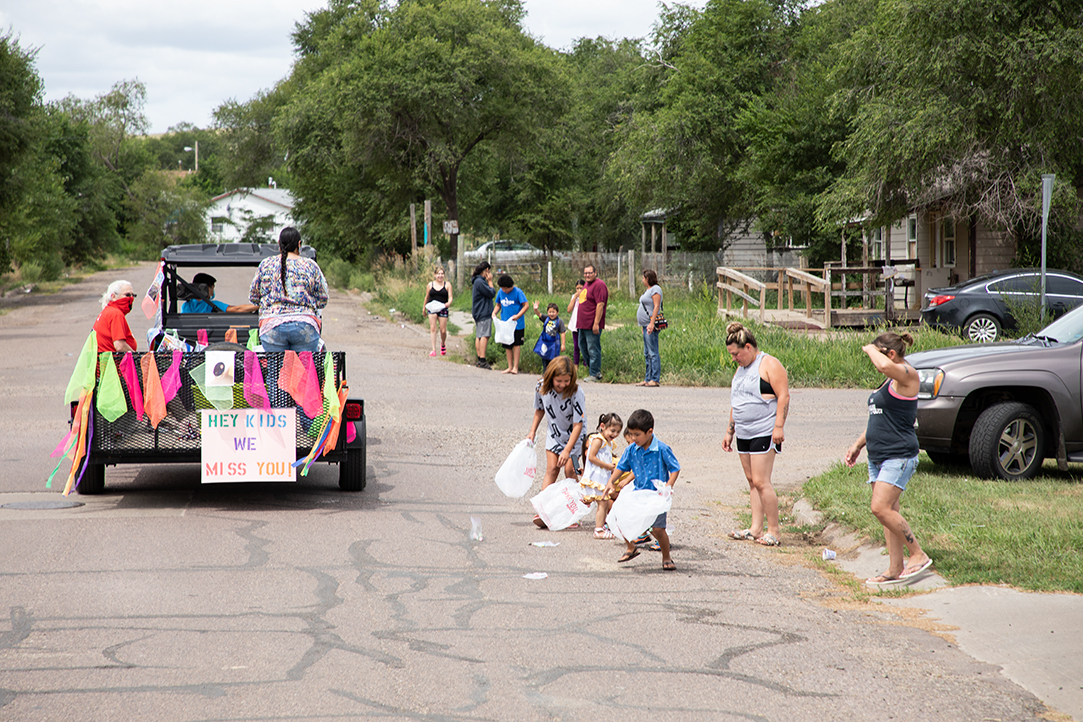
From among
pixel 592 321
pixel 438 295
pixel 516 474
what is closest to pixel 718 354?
pixel 592 321

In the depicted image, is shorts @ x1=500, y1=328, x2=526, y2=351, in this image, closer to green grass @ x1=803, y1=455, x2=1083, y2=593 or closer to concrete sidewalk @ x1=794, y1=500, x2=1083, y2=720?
green grass @ x1=803, y1=455, x2=1083, y2=593

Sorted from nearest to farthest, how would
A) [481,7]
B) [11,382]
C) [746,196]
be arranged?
[11,382] → [746,196] → [481,7]

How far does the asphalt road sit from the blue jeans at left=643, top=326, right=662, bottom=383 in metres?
6.67

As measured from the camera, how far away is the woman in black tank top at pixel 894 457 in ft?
20.9

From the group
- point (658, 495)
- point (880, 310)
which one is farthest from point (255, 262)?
point (880, 310)

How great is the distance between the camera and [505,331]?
58.6 ft

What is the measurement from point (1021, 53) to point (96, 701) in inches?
872

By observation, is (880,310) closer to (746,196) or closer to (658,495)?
(746,196)

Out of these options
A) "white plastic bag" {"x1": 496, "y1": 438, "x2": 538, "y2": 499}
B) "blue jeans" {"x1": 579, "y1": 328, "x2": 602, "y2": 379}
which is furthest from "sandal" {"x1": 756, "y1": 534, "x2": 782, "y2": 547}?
"blue jeans" {"x1": 579, "y1": 328, "x2": 602, "y2": 379}

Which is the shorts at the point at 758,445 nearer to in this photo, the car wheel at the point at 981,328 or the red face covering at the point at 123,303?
the red face covering at the point at 123,303

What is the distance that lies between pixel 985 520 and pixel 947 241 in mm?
26254

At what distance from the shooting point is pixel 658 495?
6691 millimetres

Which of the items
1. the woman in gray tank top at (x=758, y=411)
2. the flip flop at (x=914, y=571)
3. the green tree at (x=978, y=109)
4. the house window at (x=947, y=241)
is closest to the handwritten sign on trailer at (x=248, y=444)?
the woman in gray tank top at (x=758, y=411)

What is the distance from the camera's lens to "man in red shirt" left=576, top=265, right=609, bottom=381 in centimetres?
1677
